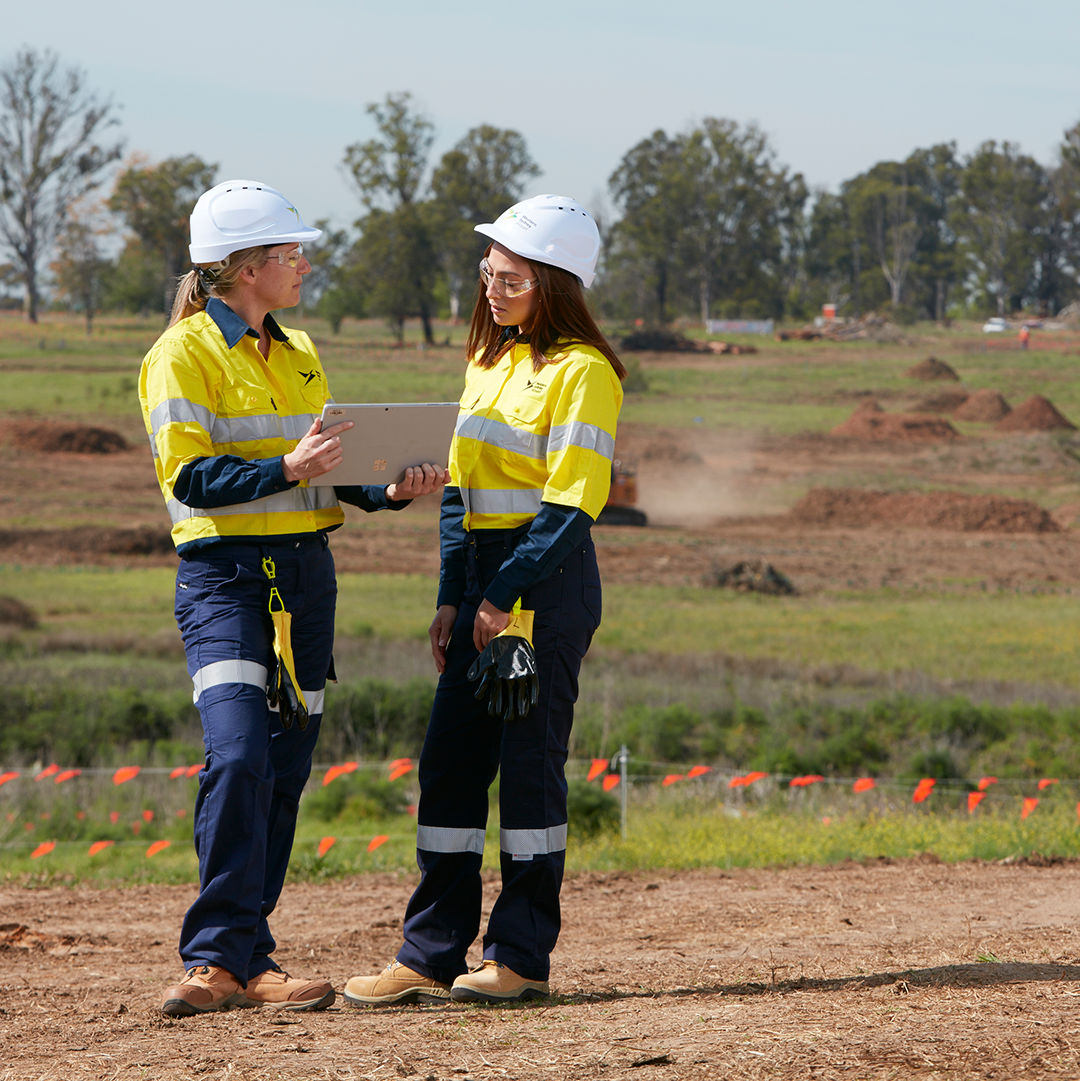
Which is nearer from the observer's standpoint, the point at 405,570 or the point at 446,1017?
the point at 446,1017

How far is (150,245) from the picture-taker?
5497cm

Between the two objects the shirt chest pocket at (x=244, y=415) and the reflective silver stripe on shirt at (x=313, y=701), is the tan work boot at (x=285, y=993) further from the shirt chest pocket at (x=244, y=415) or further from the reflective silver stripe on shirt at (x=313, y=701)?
the shirt chest pocket at (x=244, y=415)

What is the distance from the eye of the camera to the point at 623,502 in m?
31.3

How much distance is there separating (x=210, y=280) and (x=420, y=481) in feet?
2.69

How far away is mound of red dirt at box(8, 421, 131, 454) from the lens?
4003 cm

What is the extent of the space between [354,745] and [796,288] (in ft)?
214

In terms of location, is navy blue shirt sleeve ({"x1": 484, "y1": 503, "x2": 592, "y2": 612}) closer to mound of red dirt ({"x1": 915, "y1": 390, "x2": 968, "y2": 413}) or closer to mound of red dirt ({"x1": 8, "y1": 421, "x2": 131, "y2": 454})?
mound of red dirt ({"x1": 8, "y1": 421, "x2": 131, "y2": 454})

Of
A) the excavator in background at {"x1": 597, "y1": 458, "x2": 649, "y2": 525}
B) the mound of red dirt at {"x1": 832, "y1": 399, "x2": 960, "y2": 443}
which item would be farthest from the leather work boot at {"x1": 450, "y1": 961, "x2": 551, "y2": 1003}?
the mound of red dirt at {"x1": 832, "y1": 399, "x2": 960, "y2": 443}

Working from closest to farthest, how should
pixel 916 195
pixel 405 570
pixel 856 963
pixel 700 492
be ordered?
1. pixel 856 963
2. pixel 405 570
3. pixel 700 492
4. pixel 916 195

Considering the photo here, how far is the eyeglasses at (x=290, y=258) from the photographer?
375 centimetres

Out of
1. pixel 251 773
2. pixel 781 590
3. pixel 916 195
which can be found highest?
pixel 916 195

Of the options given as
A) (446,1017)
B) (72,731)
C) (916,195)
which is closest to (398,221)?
(916,195)

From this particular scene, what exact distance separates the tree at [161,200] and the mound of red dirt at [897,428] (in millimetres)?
26943

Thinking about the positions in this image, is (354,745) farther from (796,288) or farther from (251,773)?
(796,288)
